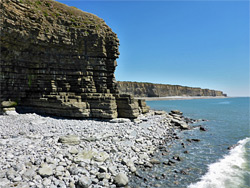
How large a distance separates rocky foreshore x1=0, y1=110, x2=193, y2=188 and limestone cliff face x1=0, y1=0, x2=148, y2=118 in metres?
3.82

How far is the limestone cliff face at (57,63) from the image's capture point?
719 inches

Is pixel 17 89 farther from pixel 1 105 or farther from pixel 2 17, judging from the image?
pixel 2 17

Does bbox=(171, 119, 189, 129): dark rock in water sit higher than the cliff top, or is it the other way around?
the cliff top

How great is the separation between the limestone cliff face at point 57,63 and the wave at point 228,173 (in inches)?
421

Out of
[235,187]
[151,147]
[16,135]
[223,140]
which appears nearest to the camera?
[235,187]

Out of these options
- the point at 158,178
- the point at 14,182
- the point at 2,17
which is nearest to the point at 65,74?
the point at 2,17

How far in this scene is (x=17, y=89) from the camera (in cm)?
1944

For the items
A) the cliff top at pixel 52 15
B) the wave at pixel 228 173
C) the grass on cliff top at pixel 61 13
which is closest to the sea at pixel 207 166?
the wave at pixel 228 173

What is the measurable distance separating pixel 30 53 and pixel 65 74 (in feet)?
15.4

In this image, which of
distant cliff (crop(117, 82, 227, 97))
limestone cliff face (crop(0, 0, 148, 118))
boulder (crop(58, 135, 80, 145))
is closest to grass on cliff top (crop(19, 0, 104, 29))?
limestone cliff face (crop(0, 0, 148, 118))

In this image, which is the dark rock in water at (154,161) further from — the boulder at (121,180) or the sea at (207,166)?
the boulder at (121,180)

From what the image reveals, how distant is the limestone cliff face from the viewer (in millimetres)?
18266

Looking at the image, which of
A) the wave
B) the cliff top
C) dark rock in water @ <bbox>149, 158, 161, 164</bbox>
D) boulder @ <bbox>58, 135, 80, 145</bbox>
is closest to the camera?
the wave

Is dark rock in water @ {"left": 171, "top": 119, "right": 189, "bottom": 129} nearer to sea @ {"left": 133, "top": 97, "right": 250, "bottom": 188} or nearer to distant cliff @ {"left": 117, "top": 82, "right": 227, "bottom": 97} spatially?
sea @ {"left": 133, "top": 97, "right": 250, "bottom": 188}
